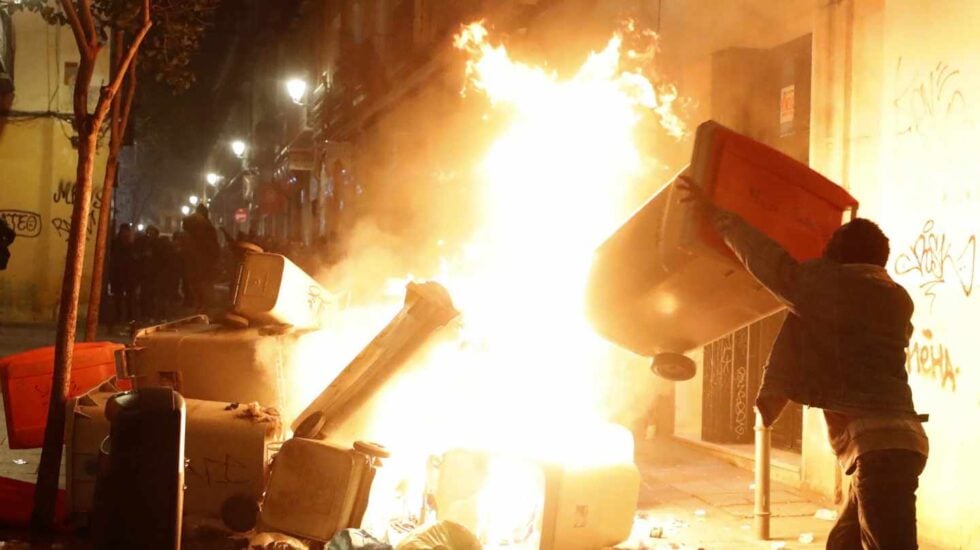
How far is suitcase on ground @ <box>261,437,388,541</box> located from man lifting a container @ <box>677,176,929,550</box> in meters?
2.44

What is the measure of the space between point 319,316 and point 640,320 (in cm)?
310

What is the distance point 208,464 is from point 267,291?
4.73 ft

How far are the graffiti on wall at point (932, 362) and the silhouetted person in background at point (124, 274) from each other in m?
14.7

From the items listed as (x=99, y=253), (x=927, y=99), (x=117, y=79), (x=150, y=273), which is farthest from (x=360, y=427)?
(x=150, y=273)

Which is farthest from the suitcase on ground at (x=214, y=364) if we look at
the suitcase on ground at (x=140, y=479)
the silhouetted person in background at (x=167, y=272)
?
the silhouetted person in background at (x=167, y=272)

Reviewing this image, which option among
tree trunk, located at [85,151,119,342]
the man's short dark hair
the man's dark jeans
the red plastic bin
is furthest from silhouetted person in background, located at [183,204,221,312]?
the man's dark jeans

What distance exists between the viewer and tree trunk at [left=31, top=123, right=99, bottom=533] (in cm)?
592

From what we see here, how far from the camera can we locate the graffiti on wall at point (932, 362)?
6.14 metres

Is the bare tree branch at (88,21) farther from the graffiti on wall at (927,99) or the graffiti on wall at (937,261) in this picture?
the graffiti on wall at (937,261)

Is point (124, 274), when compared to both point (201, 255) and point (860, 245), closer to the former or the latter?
point (201, 255)

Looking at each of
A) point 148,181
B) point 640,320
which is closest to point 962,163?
point 640,320

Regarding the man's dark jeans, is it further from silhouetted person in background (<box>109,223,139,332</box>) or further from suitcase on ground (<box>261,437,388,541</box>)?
silhouetted person in background (<box>109,223,139,332</box>)

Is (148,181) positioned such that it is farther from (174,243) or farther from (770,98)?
(770,98)

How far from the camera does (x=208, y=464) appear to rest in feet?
19.4
